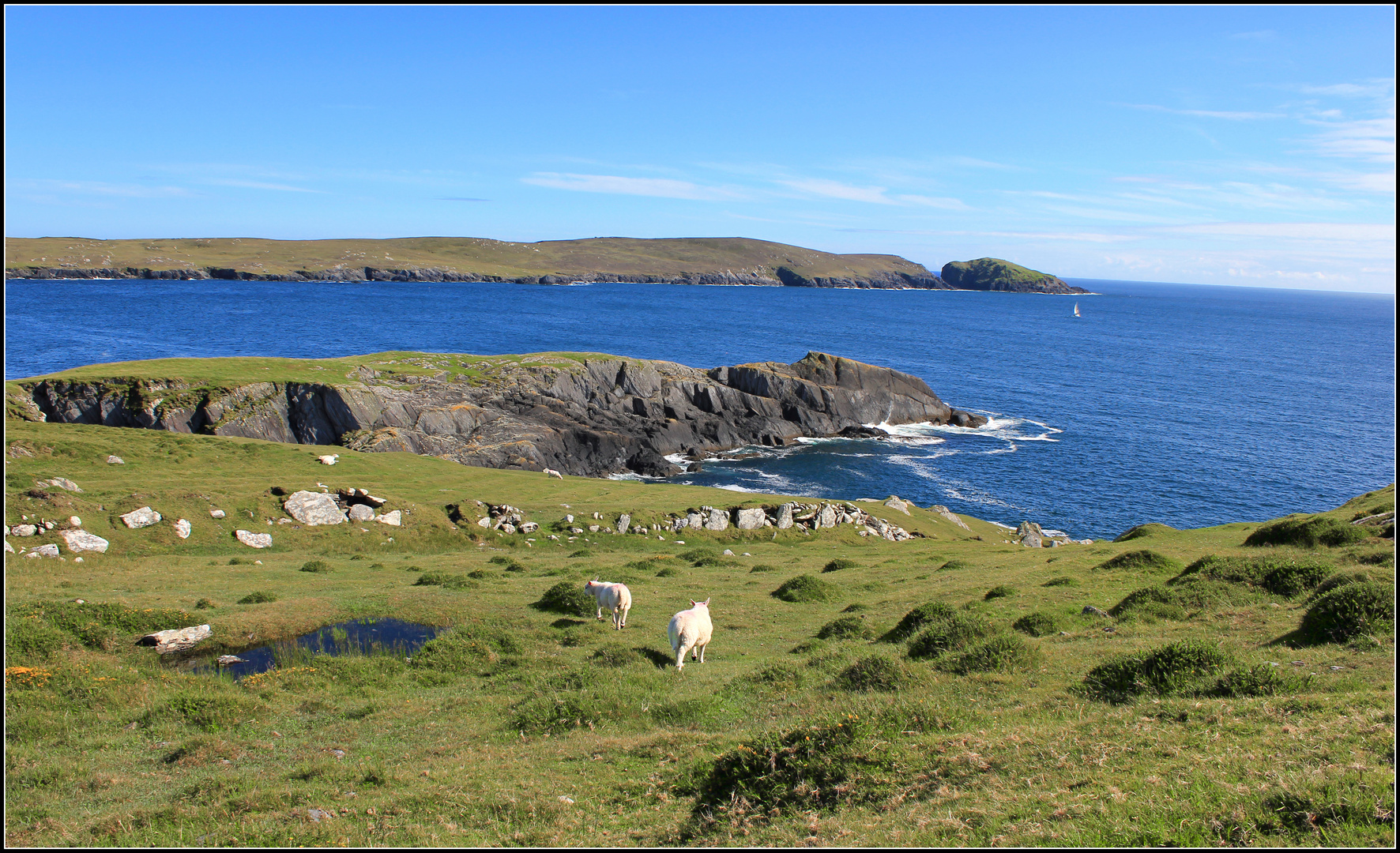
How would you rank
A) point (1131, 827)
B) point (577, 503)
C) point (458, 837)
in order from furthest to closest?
1. point (577, 503)
2. point (458, 837)
3. point (1131, 827)

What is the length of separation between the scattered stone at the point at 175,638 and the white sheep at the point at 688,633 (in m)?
13.8

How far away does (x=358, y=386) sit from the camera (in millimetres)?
66938

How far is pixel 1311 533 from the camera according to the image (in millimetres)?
26891

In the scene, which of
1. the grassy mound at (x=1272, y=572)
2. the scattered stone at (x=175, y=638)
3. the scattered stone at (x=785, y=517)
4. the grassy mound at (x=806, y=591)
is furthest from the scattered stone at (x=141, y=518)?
the grassy mound at (x=1272, y=572)

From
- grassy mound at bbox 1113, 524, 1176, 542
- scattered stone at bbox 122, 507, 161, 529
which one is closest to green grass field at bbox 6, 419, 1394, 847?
scattered stone at bbox 122, 507, 161, 529

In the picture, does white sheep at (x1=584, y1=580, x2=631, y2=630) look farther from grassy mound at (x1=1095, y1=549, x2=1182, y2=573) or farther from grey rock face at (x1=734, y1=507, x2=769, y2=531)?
grey rock face at (x1=734, y1=507, x2=769, y2=531)

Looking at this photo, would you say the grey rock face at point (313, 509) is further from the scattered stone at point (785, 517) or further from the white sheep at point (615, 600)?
the scattered stone at point (785, 517)

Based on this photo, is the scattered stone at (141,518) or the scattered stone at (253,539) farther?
the scattered stone at (253,539)

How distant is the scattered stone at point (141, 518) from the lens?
109 feet

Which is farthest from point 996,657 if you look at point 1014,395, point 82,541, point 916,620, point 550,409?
point 1014,395

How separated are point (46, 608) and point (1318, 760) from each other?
2852 cm

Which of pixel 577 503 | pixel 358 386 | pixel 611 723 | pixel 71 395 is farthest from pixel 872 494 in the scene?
pixel 71 395

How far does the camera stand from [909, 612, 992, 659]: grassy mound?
17.9 metres

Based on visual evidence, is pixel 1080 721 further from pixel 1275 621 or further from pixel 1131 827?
pixel 1275 621
